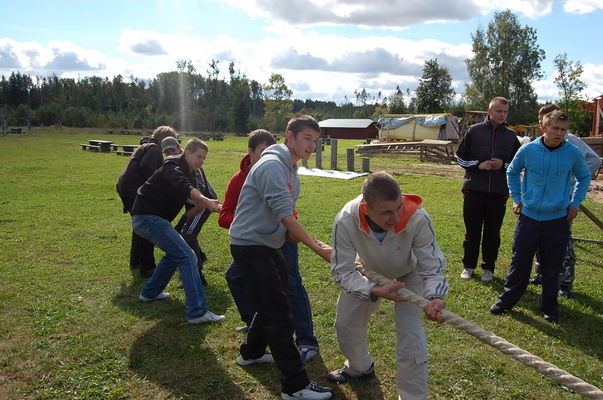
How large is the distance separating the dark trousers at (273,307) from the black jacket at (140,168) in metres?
3.09

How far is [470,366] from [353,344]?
112cm

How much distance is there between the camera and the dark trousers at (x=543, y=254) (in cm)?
494

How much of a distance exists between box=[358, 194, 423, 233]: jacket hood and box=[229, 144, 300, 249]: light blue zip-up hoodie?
0.50 metres

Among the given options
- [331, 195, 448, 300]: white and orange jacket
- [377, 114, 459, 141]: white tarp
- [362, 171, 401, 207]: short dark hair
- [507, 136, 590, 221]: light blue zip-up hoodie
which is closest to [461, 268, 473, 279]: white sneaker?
[507, 136, 590, 221]: light blue zip-up hoodie

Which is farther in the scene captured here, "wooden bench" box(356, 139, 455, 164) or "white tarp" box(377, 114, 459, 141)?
"white tarp" box(377, 114, 459, 141)

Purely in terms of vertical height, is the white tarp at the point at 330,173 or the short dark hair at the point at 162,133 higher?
the short dark hair at the point at 162,133

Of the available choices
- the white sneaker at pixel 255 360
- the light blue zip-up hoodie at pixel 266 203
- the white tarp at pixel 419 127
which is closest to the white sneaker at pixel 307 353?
the white sneaker at pixel 255 360

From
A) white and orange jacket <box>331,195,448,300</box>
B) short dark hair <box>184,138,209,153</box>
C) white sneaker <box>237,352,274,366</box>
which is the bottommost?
white sneaker <box>237,352,274,366</box>

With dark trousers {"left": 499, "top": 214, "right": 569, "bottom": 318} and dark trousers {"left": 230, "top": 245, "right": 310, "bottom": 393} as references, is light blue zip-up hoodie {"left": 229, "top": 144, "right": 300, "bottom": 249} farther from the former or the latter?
dark trousers {"left": 499, "top": 214, "right": 569, "bottom": 318}

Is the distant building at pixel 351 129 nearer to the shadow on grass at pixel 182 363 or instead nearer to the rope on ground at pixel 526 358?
the shadow on grass at pixel 182 363

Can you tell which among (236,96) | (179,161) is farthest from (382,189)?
(236,96)

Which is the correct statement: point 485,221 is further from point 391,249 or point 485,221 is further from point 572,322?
point 391,249

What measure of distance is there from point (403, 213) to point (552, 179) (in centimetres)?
265

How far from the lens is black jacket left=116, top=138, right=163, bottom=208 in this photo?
6.18 m
